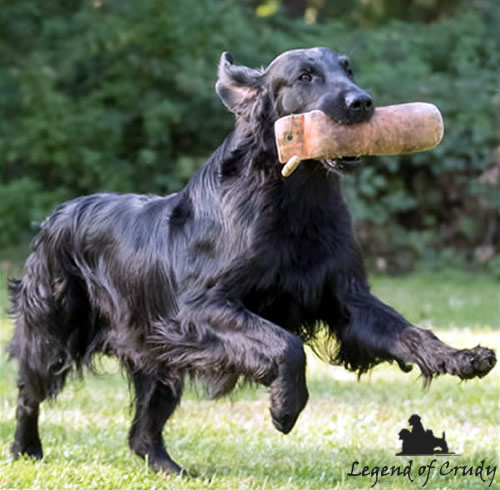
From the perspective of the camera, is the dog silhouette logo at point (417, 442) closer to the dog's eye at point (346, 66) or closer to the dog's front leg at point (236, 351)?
the dog's front leg at point (236, 351)

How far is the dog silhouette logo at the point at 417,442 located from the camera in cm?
530

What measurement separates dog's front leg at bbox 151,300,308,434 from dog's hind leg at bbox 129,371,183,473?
0.58 m

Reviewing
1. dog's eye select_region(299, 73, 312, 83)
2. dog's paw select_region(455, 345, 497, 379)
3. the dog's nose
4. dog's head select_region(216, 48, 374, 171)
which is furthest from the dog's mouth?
dog's paw select_region(455, 345, 497, 379)

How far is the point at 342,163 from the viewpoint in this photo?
4.57 metres

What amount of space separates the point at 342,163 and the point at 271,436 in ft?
6.59

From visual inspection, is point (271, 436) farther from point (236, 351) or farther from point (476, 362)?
point (476, 362)

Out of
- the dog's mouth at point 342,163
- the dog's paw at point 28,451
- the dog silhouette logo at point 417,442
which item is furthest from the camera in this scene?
the dog's paw at point 28,451

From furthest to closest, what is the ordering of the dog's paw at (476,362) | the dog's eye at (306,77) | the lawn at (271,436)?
the lawn at (271,436)
the dog's eye at (306,77)
the dog's paw at (476,362)

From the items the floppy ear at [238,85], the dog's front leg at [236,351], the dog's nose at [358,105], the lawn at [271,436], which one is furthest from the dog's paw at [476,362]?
the floppy ear at [238,85]

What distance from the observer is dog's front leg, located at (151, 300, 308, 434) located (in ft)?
14.4

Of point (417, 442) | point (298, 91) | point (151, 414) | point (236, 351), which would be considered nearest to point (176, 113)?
point (151, 414)

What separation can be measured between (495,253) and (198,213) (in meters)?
10.9

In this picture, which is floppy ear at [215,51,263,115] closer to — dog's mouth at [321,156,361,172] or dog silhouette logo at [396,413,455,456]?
dog's mouth at [321,156,361,172]

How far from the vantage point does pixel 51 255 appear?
555 centimetres
